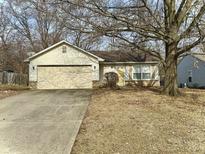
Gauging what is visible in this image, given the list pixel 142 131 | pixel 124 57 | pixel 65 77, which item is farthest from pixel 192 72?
pixel 142 131

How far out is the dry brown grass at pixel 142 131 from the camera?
8.80 m

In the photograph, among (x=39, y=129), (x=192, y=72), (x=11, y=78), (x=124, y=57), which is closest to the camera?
(x=39, y=129)

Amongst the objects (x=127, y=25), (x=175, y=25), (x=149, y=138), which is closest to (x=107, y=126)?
(x=149, y=138)

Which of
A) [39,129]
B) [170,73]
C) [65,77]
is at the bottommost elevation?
[39,129]

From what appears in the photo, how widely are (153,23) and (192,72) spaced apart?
90.2 feet

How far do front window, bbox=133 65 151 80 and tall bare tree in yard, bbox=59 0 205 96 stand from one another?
554 inches

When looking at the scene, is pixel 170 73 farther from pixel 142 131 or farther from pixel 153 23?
pixel 142 131

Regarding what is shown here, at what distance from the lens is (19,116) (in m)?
14.1

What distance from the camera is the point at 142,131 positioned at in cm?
1049

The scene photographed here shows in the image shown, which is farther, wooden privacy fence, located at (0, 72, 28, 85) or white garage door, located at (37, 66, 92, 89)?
wooden privacy fence, located at (0, 72, 28, 85)

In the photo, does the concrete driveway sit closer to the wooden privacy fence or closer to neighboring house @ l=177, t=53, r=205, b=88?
the wooden privacy fence

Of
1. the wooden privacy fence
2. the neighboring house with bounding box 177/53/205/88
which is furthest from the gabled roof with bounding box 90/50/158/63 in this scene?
the wooden privacy fence

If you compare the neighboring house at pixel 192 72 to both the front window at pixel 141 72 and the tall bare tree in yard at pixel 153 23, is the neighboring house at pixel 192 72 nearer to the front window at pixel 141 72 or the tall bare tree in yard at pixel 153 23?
the front window at pixel 141 72

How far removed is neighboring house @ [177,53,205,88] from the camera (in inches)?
1718
